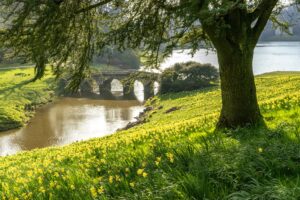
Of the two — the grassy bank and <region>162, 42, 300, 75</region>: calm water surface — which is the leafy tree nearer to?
the grassy bank

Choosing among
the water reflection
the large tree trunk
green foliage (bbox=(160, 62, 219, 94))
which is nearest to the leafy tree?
the large tree trunk

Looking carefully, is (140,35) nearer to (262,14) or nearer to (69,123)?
(262,14)

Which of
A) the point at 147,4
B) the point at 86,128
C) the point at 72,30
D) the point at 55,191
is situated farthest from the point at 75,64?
the point at 86,128

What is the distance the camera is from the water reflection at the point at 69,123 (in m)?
39.3

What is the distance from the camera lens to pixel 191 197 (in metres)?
4.41

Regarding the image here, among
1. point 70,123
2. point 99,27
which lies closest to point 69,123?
point 70,123

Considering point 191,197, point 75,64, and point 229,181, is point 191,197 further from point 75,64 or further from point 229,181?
point 75,64

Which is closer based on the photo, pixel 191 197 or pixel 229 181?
pixel 191 197

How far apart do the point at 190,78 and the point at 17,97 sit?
3157 cm

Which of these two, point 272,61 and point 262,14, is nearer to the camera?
point 262,14

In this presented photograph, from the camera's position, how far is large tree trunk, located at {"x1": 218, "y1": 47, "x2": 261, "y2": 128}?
31.2ft

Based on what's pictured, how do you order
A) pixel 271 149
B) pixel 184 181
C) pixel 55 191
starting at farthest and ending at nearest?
pixel 55 191
pixel 271 149
pixel 184 181

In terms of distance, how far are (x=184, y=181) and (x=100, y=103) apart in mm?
62525

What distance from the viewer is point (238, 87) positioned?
31.6 ft
